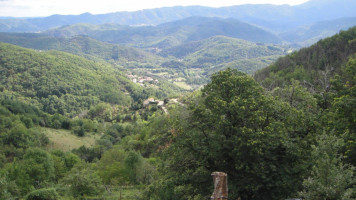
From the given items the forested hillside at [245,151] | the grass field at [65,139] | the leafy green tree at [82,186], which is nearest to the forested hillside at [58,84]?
the grass field at [65,139]

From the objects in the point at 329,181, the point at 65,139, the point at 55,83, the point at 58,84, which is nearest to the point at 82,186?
the point at 329,181

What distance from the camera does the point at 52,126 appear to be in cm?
7688

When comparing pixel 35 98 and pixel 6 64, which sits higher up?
pixel 6 64

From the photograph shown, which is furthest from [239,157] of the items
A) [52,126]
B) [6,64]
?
[6,64]

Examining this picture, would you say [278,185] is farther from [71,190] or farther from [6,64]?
[6,64]

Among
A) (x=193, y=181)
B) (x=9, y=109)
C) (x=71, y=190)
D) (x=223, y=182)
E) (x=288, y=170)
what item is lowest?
(x=9, y=109)

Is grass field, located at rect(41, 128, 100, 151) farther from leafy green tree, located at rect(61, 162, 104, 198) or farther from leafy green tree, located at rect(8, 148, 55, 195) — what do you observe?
leafy green tree, located at rect(61, 162, 104, 198)

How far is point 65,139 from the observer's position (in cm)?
6925

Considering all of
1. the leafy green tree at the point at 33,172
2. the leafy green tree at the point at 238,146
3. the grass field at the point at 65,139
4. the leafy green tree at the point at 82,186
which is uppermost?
the leafy green tree at the point at 238,146

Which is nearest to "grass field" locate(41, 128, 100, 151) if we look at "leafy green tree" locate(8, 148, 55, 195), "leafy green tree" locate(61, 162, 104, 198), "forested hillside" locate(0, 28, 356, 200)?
"leafy green tree" locate(8, 148, 55, 195)

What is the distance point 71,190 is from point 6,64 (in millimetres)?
148743

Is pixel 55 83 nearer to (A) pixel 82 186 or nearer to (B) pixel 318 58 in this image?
(B) pixel 318 58

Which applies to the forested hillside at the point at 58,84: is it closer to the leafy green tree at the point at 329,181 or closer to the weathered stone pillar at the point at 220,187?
the leafy green tree at the point at 329,181

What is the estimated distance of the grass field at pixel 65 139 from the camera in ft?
212
